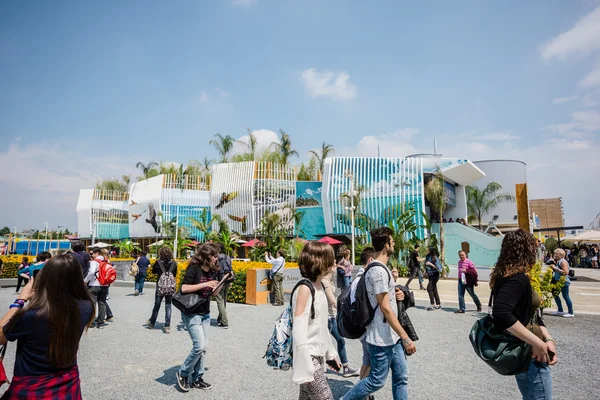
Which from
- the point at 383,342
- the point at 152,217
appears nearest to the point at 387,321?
the point at 383,342

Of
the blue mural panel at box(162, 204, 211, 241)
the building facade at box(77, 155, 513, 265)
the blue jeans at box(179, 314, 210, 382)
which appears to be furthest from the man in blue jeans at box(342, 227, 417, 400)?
the blue mural panel at box(162, 204, 211, 241)

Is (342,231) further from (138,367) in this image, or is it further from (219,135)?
(138,367)

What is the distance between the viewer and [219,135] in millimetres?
42438

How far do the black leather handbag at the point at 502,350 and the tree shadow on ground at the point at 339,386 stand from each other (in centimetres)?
211

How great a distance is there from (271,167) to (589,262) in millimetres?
27649

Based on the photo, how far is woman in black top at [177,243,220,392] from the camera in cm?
→ 424

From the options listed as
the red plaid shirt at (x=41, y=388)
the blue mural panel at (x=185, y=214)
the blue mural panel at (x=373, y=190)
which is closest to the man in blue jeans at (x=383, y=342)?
the red plaid shirt at (x=41, y=388)

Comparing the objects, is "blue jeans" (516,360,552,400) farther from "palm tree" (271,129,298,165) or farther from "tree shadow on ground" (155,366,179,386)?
"palm tree" (271,129,298,165)

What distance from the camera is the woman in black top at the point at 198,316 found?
4.24m

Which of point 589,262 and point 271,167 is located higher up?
point 271,167

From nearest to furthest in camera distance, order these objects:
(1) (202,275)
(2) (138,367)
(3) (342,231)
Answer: (1) (202,275)
(2) (138,367)
(3) (342,231)

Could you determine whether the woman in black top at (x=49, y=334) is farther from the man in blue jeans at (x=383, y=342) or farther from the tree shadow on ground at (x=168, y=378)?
the tree shadow on ground at (x=168, y=378)

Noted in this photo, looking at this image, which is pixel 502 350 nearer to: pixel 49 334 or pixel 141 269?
pixel 49 334

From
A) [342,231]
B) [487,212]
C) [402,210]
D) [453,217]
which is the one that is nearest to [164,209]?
[342,231]
